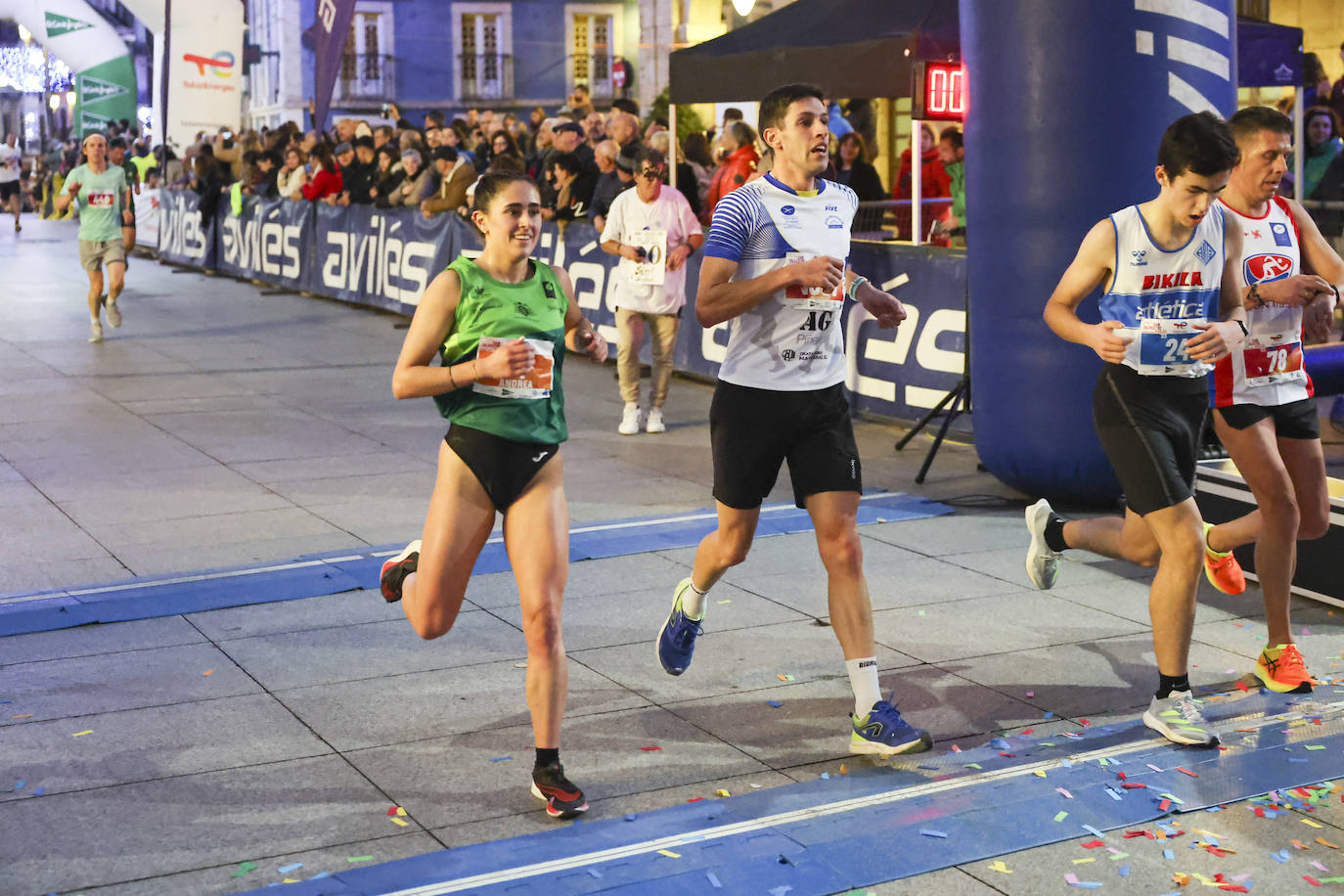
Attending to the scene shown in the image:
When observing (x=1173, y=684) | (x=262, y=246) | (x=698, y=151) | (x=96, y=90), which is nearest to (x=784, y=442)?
(x=1173, y=684)

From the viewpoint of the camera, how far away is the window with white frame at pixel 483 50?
200 ft

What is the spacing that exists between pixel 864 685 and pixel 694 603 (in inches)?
29.8

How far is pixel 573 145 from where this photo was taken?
589 inches

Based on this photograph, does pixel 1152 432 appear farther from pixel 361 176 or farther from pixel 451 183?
pixel 361 176

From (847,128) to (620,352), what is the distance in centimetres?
588

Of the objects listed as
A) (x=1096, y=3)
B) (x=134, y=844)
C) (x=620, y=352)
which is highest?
(x=1096, y=3)

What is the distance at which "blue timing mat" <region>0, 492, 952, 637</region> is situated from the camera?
263 inches

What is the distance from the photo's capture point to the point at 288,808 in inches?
181

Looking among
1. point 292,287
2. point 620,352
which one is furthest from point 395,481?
point 292,287

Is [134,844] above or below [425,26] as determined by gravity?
below

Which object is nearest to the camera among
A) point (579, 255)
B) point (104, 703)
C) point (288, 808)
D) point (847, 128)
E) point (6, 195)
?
point (288, 808)

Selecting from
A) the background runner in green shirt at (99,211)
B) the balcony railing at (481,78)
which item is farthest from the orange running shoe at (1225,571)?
the balcony railing at (481,78)

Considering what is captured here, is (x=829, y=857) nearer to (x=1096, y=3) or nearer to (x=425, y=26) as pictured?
(x=1096, y=3)

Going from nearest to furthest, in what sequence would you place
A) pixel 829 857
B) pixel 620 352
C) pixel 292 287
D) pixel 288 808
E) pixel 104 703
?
pixel 829 857 → pixel 288 808 → pixel 104 703 → pixel 620 352 → pixel 292 287
